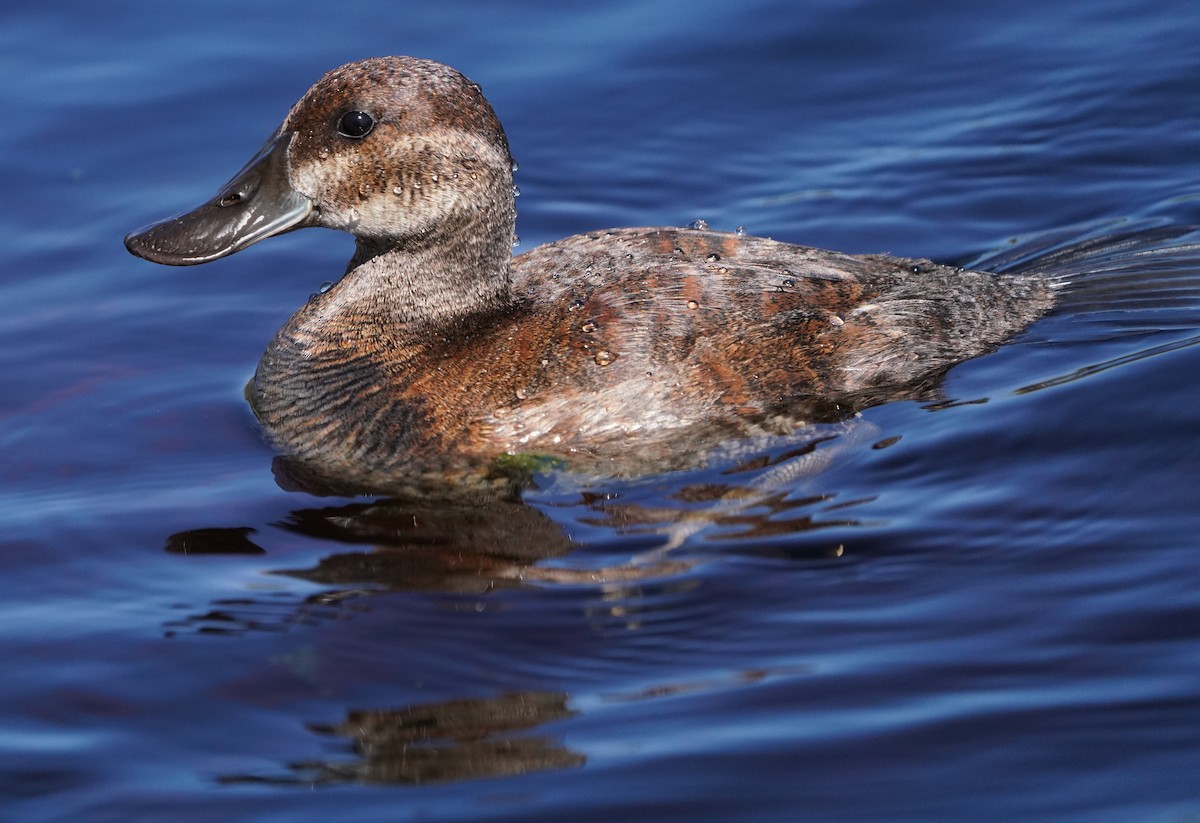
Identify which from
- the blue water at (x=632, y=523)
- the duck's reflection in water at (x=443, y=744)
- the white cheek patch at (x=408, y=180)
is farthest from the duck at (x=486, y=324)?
the duck's reflection in water at (x=443, y=744)

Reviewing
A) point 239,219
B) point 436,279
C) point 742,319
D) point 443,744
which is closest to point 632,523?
point 742,319

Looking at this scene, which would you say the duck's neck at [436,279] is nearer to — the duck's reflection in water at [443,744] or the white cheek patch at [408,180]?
the white cheek patch at [408,180]

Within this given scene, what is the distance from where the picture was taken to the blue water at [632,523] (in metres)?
4.05

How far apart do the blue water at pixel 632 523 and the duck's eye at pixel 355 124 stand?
1257 millimetres

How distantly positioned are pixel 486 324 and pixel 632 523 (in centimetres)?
100

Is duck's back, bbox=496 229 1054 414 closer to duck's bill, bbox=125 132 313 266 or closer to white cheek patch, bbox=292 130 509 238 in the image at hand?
white cheek patch, bbox=292 130 509 238

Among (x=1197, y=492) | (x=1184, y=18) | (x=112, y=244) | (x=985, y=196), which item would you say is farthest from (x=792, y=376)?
(x=1184, y=18)

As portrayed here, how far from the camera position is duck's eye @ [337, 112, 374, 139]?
18.6 ft

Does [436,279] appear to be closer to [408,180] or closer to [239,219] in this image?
[408,180]

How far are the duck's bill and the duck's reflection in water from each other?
220 centimetres

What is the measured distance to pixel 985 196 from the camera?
320 inches

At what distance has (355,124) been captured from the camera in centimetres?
569

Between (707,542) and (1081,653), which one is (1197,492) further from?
(707,542)

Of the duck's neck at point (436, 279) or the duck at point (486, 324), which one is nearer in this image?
the duck at point (486, 324)
